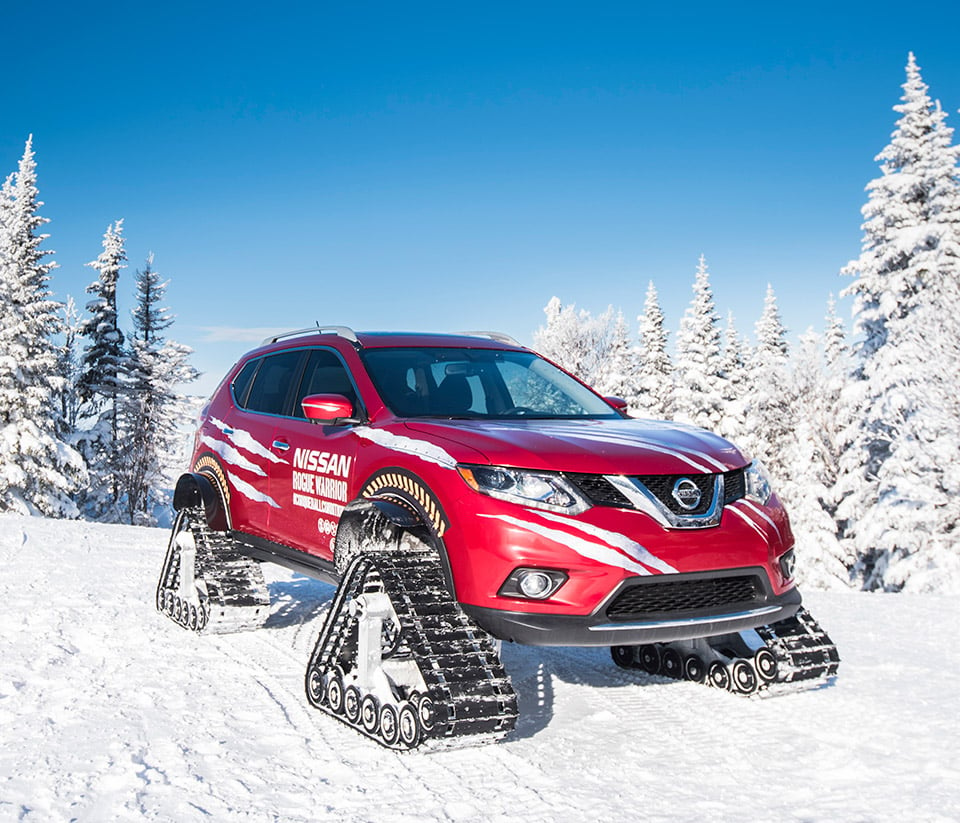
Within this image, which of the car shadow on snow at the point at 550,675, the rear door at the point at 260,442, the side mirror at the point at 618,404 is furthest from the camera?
the rear door at the point at 260,442

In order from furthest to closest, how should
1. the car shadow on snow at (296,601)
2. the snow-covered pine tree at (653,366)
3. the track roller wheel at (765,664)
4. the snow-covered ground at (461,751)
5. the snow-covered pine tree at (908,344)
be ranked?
the snow-covered pine tree at (653,366), the snow-covered pine tree at (908,344), the car shadow on snow at (296,601), the track roller wheel at (765,664), the snow-covered ground at (461,751)

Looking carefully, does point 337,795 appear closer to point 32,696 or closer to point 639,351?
point 32,696

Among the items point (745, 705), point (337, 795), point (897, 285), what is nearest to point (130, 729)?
point (337, 795)

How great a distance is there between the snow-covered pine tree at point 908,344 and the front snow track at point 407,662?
61.5 feet

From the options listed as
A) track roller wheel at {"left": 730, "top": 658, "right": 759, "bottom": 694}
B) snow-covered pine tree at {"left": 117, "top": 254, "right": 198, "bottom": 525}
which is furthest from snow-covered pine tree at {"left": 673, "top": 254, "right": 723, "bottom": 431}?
track roller wheel at {"left": 730, "top": 658, "right": 759, "bottom": 694}

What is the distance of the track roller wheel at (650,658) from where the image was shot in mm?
5762

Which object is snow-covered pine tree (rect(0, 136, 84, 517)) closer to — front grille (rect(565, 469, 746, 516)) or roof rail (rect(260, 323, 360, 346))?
roof rail (rect(260, 323, 360, 346))

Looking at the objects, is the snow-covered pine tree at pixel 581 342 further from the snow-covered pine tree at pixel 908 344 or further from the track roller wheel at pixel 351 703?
the track roller wheel at pixel 351 703

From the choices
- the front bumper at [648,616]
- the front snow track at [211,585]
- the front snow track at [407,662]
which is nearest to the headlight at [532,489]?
the front bumper at [648,616]

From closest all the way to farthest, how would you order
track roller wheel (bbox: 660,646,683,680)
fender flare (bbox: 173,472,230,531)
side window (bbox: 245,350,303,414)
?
1. track roller wheel (bbox: 660,646,683,680)
2. side window (bbox: 245,350,303,414)
3. fender flare (bbox: 173,472,230,531)

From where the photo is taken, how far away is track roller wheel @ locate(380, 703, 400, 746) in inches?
162

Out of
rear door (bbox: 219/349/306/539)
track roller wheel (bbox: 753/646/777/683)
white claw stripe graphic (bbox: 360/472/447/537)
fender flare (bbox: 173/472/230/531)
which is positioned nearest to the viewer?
white claw stripe graphic (bbox: 360/472/447/537)

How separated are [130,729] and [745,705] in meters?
3.40

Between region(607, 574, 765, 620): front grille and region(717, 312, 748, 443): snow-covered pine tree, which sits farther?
region(717, 312, 748, 443): snow-covered pine tree
